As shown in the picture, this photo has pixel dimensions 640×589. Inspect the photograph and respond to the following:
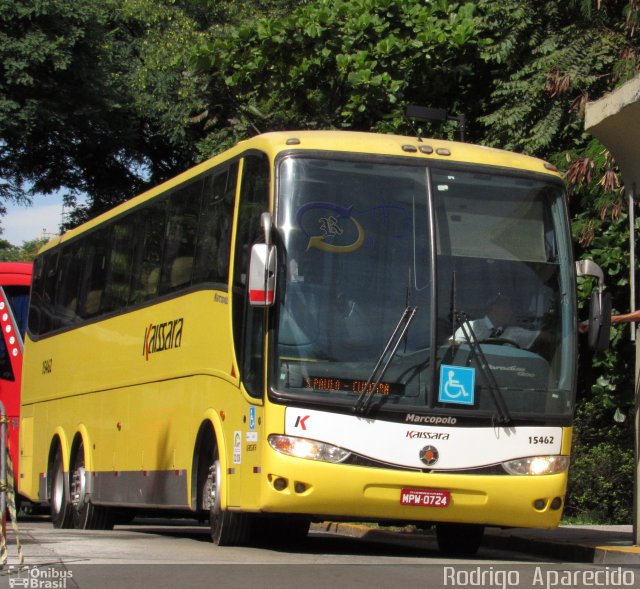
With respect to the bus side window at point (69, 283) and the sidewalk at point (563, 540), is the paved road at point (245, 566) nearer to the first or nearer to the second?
the sidewalk at point (563, 540)

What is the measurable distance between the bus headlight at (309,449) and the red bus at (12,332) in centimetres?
1191

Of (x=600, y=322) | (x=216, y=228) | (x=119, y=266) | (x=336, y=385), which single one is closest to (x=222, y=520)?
(x=336, y=385)

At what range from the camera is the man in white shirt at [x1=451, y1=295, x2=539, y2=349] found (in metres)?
11.3

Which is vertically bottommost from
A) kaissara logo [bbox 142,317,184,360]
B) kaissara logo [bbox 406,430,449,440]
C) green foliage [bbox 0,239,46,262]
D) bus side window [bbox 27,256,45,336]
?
kaissara logo [bbox 406,430,449,440]

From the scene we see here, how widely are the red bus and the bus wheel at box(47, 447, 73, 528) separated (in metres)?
3.13

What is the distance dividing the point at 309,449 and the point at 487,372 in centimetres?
162

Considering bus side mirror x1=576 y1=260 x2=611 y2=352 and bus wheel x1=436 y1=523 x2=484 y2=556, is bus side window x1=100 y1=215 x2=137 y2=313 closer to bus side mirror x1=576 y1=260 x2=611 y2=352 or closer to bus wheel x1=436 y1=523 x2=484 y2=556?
bus wheel x1=436 y1=523 x2=484 y2=556

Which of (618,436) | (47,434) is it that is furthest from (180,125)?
(618,436)

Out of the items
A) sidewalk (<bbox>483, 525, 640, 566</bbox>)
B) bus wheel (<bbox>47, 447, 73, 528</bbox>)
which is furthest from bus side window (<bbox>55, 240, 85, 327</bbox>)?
sidewalk (<bbox>483, 525, 640, 566</bbox>)

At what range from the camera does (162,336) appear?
1432cm

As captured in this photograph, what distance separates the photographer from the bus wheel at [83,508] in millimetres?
17062

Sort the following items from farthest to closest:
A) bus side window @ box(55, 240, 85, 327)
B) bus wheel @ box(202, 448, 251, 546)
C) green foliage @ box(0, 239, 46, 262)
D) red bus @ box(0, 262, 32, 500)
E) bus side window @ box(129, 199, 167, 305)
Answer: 1. green foliage @ box(0, 239, 46, 262)
2. red bus @ box(0, 262, 32, 500)
3. bus side window @ box(55, 240, 85, 327)
4. bus side window @ box(129, 199, 167, 305)
5. bus wheel @ box(202, 448, 251, 546)

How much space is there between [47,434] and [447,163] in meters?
9.52

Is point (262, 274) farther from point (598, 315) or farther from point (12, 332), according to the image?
A: point (12, 332)
